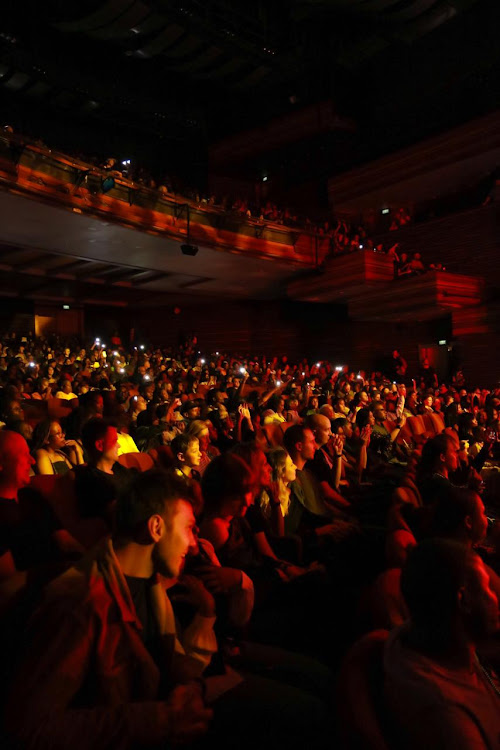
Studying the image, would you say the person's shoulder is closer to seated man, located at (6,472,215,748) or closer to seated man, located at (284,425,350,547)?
seated man, located at (6,472,215,748)

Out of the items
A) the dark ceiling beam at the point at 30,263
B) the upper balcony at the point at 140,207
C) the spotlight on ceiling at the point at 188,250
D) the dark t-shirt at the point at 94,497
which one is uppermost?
the upper balcony at the point at 140,207

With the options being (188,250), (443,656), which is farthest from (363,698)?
(188,250)

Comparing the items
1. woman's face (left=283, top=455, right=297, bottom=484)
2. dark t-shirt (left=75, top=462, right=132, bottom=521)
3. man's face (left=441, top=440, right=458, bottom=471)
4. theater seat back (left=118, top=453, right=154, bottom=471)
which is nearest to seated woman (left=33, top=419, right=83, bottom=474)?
theater seat back (left=118, top=453, right=154, bottom=471)

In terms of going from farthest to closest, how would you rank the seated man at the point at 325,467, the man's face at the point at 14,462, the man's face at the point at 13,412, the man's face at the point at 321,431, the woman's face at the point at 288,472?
the man's face at the point at 321,431 → the seated man at the point at 325,467 → the man's face at the point at 13,412 → the woman's face at the point at 288,472 → the man's face at the point at 14,462

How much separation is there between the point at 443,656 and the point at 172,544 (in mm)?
621

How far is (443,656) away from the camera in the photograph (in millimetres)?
1104

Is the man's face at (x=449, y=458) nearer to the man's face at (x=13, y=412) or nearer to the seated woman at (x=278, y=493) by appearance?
the seated woman at (x=278, y=493)

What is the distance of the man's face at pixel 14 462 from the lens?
1932 mm

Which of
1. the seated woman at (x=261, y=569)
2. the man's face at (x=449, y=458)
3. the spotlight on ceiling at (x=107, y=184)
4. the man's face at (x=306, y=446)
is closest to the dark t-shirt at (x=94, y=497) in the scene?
the seated woman at (x=261, y=569)

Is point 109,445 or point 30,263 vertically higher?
point 30,263

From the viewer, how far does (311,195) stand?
17.0m

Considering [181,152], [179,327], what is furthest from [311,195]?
[179,327]

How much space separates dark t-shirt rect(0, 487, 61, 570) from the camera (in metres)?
1.75

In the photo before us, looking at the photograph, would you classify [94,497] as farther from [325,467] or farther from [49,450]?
[325,467]
